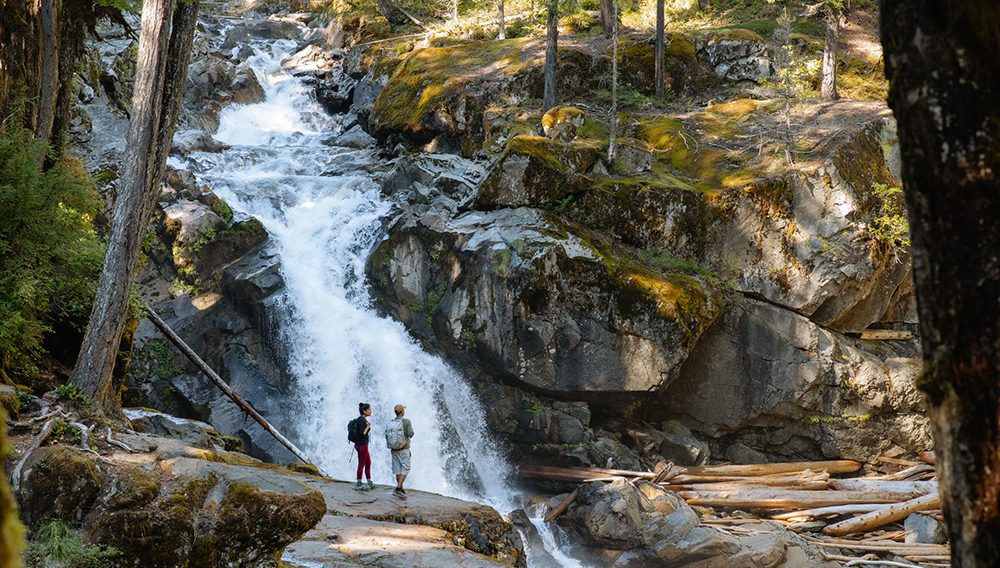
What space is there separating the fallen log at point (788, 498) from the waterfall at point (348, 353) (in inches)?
132

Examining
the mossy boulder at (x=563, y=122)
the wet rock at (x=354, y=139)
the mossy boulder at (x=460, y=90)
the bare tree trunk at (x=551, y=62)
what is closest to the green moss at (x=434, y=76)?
the mossy boulder at (x=460, y=90)

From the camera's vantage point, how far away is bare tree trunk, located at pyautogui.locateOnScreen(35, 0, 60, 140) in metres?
10.5

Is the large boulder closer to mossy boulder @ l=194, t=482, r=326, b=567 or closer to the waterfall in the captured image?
the waterfall

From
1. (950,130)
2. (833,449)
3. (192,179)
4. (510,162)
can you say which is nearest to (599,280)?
(510,162)

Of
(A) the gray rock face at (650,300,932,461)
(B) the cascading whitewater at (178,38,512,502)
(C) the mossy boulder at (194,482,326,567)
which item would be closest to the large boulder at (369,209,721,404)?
(A) the gray rock face at (650,300,932,461)

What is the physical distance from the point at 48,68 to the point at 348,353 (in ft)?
26.1

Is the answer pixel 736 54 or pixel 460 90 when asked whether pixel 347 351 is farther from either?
pixel 736 54

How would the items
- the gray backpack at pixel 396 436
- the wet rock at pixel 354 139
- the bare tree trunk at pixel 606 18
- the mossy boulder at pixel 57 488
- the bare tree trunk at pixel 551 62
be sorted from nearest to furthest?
the mossy boulder at pixel 57 488
the gray backpack at pixel 396 436
the bare tree trunk at pixel 551 62
the wet rock at pixel 354 139
the bare tree trunk at pixel 606 18

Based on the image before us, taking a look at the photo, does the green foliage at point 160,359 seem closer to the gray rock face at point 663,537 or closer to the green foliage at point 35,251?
the green foliage at point 35,251

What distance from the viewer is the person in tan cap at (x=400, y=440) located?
9719 millimetres

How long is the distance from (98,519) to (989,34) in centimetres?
640

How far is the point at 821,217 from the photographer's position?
50.0 ft

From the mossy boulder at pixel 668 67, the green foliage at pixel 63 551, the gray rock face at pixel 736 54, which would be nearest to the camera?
the green foliage at pixel 63 551

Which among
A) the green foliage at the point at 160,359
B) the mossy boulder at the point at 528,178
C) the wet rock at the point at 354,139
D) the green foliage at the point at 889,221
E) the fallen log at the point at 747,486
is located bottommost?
the fallen log at the point at 747,486
